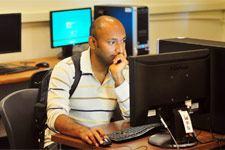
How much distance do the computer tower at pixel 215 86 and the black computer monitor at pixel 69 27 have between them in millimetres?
2227

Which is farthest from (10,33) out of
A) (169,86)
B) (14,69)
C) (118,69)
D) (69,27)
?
(169,86)

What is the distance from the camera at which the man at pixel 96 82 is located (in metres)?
2.37

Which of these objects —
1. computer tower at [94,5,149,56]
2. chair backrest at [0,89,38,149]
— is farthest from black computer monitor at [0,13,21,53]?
chair backrest at [0,89,38,149]

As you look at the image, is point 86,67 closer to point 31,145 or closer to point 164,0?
point 31,145

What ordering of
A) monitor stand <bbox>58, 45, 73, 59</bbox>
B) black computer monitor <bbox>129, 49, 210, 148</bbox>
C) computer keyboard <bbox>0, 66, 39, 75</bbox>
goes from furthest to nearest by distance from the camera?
monitor stand <bbox>58, 45, 73, 59</bbox>
computer keyboard <bbox>0, 66, 39, 75</bbox>
black computer monitor <bbox>129, 49, 210, 148</bbox>

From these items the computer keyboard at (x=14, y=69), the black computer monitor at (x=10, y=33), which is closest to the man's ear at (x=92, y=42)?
the computer keyboard at (x=14, y=69)

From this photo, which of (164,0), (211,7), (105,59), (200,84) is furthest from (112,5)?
(200,84)

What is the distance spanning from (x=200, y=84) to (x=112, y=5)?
101 inches

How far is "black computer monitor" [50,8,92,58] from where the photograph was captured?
14.4ft

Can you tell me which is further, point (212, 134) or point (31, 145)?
point (31, 145)

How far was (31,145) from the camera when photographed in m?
2.56

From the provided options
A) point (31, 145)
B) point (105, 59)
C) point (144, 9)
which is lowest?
point (31, 145)

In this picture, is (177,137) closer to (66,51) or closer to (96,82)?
(96,82)

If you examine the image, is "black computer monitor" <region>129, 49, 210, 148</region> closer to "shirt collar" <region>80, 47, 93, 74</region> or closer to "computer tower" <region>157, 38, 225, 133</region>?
"computer tower" <region>157, 38, 225, 133</region>
